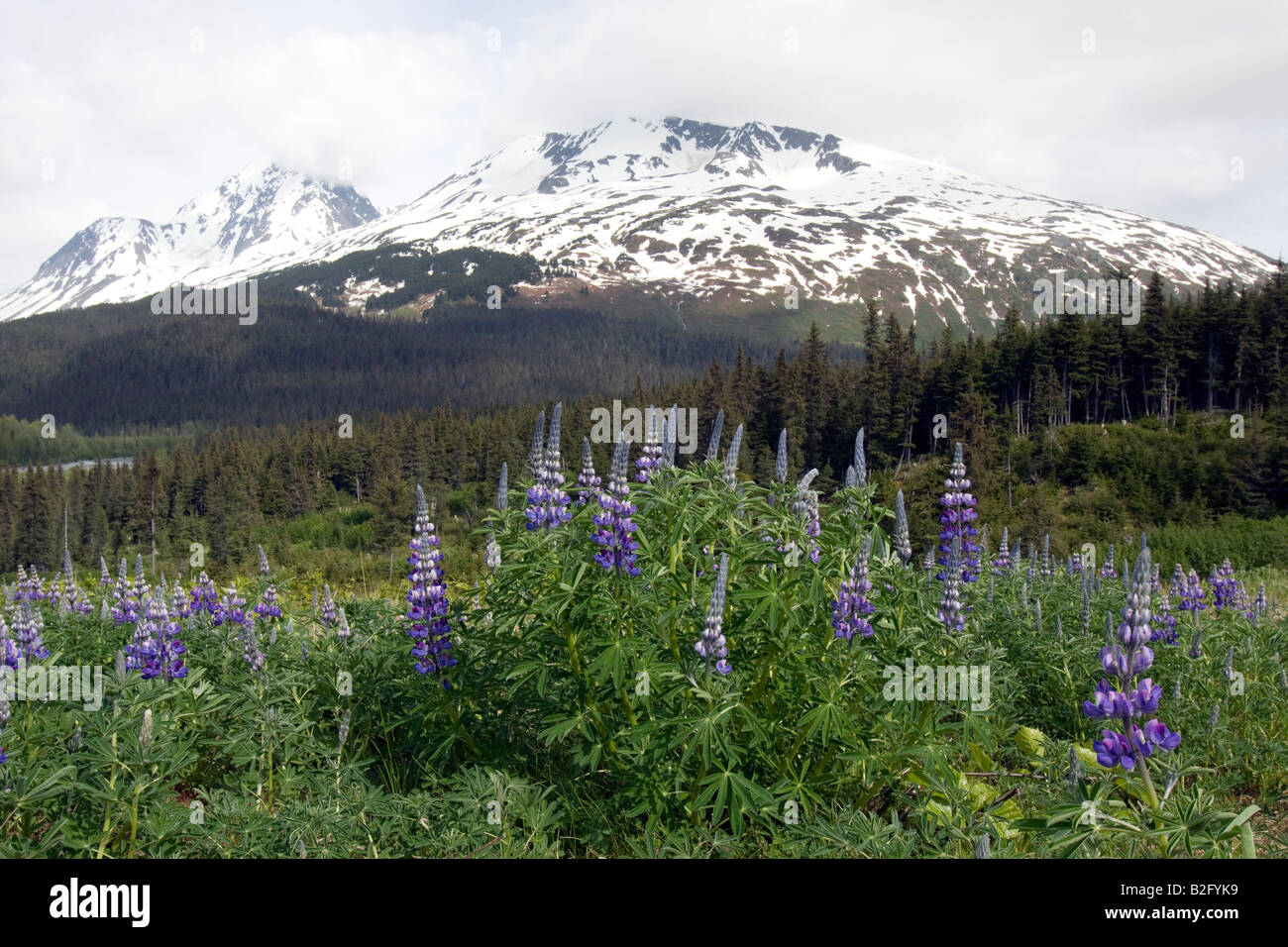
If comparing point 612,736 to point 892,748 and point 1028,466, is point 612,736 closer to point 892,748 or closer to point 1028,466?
point 892,748

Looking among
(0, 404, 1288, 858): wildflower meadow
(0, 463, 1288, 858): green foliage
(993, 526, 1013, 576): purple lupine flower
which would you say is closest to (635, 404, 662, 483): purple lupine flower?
(0, 404, 1288, 858): wildflower meadow

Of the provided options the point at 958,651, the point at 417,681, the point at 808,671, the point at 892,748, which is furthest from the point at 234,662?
the point at 958,651

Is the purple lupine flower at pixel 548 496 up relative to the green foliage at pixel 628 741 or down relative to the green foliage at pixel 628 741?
up

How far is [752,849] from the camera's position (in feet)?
18.0

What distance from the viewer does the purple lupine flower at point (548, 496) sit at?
6.17 meters

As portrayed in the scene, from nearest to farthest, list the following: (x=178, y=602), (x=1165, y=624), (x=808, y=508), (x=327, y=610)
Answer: (x=808, y=508) → (x=178, y=602) → (x=327, y=610) → (x=1165, y=624)

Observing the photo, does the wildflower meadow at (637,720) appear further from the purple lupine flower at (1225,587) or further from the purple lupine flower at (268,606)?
the purple lupine flower at (1225,587)

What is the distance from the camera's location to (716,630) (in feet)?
16.1

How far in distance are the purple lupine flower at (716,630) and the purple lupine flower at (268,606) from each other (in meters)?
5.64

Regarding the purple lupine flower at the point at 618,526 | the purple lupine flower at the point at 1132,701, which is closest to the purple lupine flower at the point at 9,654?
the purple lupine flower at the point at 618,526

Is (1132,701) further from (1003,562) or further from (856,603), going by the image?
(1003,562)

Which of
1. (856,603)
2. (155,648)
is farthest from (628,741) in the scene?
(155,648)

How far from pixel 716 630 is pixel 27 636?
601 cm

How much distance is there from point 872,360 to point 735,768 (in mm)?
80887
